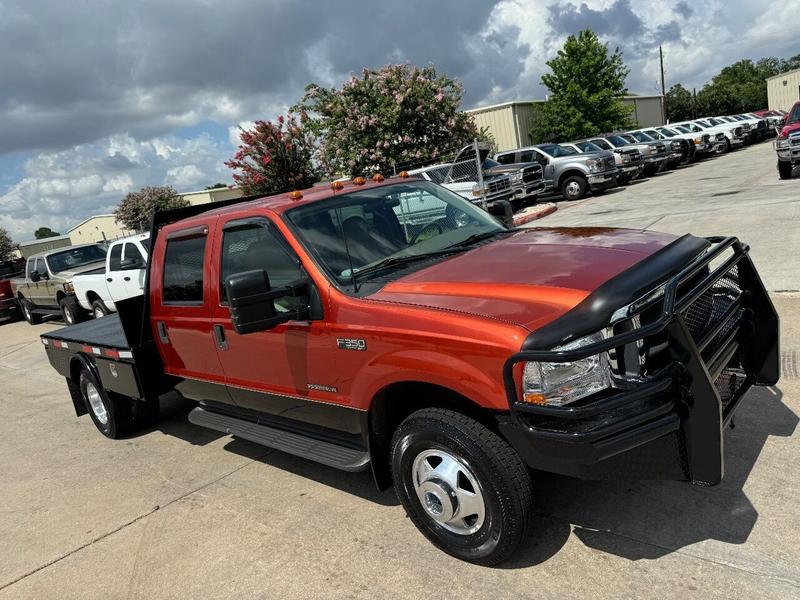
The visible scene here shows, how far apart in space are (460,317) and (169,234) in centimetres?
284

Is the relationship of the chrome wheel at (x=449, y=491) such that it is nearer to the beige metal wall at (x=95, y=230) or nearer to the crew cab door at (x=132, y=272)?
the crew cab door at (x=132, y=272)

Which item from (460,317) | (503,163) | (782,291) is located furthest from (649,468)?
(503,163)

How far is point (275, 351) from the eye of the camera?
155 inches

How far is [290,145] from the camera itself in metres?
23.0

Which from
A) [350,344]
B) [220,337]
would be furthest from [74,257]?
[350,344]

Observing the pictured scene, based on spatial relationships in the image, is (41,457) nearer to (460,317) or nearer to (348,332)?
(348,332)

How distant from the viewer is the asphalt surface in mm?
2936

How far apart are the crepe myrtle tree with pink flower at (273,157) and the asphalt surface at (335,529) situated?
59.1 feet

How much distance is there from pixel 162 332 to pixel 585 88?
3187 cm

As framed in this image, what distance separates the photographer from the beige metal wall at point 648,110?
2153 inches

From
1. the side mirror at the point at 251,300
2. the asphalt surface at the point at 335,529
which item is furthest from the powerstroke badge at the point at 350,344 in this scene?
the asphalt surface at the point at 335,529

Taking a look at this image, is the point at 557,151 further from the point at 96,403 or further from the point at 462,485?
the point at 462,485

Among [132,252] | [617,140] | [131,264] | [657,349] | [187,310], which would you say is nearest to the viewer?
[657,349]

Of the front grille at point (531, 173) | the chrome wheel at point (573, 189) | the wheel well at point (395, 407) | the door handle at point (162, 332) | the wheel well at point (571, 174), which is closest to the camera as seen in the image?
the wheel well at point (395, 407)
